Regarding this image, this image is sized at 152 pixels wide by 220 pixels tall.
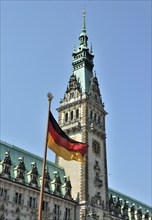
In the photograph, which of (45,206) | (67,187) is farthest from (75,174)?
(45,206)

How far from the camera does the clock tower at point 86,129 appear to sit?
284 feet

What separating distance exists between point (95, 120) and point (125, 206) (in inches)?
1193

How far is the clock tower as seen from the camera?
284ft

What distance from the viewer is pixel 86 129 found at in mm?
93125

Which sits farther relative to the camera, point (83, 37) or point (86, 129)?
point (83, 37)

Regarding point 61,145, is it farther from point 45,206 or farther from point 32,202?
point 45,206

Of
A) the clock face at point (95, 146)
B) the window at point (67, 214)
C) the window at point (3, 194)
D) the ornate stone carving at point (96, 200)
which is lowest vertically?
the window at point (67, 214)

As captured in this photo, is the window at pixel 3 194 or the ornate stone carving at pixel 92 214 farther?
the ornate stone carving at pixel 92 214

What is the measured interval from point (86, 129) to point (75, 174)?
40.6 feet

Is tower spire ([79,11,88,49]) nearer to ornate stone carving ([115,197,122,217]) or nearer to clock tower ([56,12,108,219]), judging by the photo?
clock tower ([56,12,108,219])

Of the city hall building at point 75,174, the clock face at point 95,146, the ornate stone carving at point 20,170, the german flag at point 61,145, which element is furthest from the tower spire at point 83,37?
the german flag at point 61,145

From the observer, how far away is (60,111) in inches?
4031

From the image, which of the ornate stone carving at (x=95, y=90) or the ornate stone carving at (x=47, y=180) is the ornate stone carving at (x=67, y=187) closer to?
the ornate stone carving at (x=47, y=180)

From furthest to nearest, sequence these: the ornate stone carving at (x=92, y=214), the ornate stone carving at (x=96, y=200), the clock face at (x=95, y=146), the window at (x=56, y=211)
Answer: the clock face at (x=95, y=146)
the ornate stone carving at (x=96, y=200)
the ornate stone carving at (x=92, y=214)
the window at (x=56, y=211)
